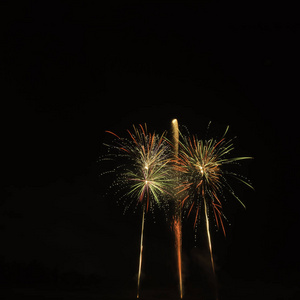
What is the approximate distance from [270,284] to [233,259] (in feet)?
18.6

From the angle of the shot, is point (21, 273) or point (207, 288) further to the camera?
point (21, 273)

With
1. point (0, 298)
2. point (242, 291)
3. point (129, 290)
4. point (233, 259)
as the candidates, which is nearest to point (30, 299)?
point (0, 298)

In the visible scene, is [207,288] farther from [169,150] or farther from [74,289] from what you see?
[169,150]

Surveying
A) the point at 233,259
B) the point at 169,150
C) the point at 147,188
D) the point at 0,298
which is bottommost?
the point at 0,298

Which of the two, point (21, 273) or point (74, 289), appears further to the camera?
point (21, 273)

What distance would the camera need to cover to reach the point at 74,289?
32594 millimetres

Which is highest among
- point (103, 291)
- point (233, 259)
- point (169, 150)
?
point (233, 259)

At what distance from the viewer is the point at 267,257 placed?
44.9 metres

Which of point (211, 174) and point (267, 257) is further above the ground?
point (267, 257)

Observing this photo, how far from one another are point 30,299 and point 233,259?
1007 inches

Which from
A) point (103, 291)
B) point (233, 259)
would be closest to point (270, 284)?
point (233, 259)

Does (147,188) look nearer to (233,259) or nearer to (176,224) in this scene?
(176,224)

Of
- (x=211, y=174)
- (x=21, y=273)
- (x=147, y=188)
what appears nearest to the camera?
(x=211, y=174)

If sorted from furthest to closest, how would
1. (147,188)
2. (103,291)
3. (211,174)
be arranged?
(103,291) → (147,188) → (211,174)
